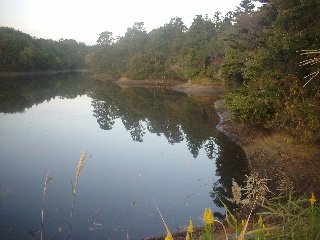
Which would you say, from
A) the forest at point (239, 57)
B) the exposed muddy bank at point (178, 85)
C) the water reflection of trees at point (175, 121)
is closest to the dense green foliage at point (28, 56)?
the forest at point (239, 57)

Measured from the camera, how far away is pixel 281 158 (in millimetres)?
14477

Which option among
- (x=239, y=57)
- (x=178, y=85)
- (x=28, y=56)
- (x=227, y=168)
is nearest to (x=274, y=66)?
(x=227, y=168)

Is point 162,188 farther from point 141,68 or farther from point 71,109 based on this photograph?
point 141,68

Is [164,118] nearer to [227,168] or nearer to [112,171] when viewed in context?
[227,168]

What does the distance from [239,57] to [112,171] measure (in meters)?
14.4

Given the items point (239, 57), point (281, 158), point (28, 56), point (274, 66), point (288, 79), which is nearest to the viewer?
point (281, 158)

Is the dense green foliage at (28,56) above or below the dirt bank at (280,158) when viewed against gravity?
above

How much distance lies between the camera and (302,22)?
568 inches

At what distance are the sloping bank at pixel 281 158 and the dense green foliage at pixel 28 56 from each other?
69.5 metres

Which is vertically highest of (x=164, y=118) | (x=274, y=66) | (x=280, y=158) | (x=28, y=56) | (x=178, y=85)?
(x=28, y=56)

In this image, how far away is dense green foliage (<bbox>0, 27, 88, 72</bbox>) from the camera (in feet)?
245

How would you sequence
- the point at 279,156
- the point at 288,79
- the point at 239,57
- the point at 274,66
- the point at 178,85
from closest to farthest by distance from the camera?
the point at 288,79
the point at 279,156
the point at 274,66
the point at 239,57
the point at 178,85

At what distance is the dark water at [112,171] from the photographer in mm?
10117

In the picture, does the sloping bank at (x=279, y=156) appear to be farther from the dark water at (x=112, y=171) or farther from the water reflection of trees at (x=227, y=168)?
the dark water at (x=112, y=171)
